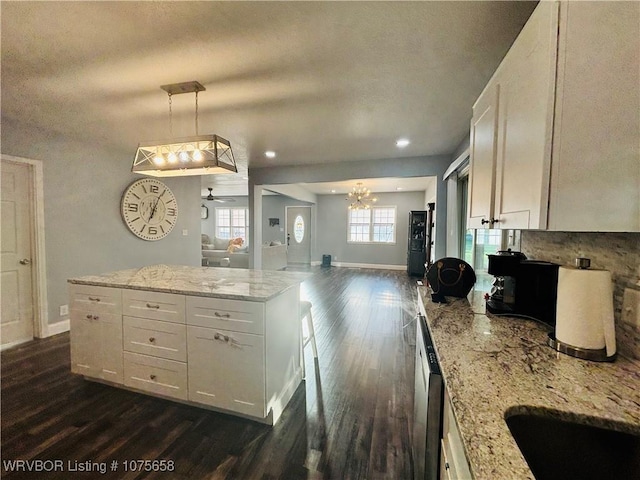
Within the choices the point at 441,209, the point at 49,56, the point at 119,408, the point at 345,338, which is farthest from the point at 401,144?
the point at 119,408

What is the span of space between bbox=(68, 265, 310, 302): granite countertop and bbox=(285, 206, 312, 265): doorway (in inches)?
256

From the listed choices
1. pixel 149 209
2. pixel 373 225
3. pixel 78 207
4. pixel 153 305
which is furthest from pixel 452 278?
pixel 373 225

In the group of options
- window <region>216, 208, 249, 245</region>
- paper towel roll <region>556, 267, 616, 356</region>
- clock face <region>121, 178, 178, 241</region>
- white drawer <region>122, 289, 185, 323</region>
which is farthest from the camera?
window <region>216, 208, 249, 245</region>

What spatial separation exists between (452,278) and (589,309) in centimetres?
82

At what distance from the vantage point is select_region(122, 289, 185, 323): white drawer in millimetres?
1898

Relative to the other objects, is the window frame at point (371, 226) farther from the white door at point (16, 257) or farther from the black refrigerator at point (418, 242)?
the white door at point (16, 257)

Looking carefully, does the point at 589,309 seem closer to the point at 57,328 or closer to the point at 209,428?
the point at 209,428

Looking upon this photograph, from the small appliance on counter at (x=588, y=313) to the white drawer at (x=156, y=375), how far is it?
6.99 feet

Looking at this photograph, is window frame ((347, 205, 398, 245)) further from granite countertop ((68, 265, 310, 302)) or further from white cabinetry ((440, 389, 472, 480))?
white cabinetry ((440, 389, 472, 480))

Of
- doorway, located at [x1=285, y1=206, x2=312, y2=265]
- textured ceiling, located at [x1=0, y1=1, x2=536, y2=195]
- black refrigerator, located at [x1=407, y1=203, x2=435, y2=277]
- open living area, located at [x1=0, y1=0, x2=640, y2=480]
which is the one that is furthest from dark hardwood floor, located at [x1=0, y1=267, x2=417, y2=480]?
doorway, located at [x1=285, y1=206, x2=312, y2=265]

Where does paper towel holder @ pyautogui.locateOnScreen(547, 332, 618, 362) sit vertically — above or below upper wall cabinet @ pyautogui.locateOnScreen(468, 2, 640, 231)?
below

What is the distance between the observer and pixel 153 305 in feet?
A: 6.43

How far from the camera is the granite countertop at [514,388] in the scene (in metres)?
0.60

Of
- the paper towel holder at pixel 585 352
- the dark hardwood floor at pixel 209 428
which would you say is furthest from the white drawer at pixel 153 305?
the paper towel holder at pixel 585 352
